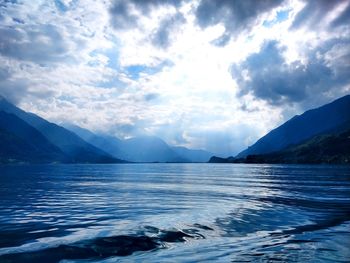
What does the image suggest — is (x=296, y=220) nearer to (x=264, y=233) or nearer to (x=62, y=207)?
(x=264, y=233)

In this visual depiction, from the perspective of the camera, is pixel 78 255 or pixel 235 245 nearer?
pixel 78 255

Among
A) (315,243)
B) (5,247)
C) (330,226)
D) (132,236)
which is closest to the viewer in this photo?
(5,247)

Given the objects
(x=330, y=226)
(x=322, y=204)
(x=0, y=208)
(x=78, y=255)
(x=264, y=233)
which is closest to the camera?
(x=78, y=255)

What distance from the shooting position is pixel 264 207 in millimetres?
47781

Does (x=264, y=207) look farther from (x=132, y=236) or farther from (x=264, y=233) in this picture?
(x=132, y=236)

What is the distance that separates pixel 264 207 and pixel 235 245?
2521 cm

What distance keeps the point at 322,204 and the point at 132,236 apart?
123 feet

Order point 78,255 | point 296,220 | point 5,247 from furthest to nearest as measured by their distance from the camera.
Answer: point 296,220 → point 5,247 → point 78,255

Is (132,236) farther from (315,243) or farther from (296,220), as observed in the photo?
(296,220)

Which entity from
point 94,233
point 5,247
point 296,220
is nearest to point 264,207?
point 296,220

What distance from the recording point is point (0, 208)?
148 ft

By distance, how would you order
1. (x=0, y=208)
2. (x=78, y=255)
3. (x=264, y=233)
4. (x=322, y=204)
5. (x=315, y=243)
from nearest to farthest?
(x=78, y=255), (x=315, y=243), (x=264, y=233), (x=0, y=208), (x=322, y=204)

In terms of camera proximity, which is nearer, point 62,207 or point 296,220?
point 296,220

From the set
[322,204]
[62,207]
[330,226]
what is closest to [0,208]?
[62,207]
